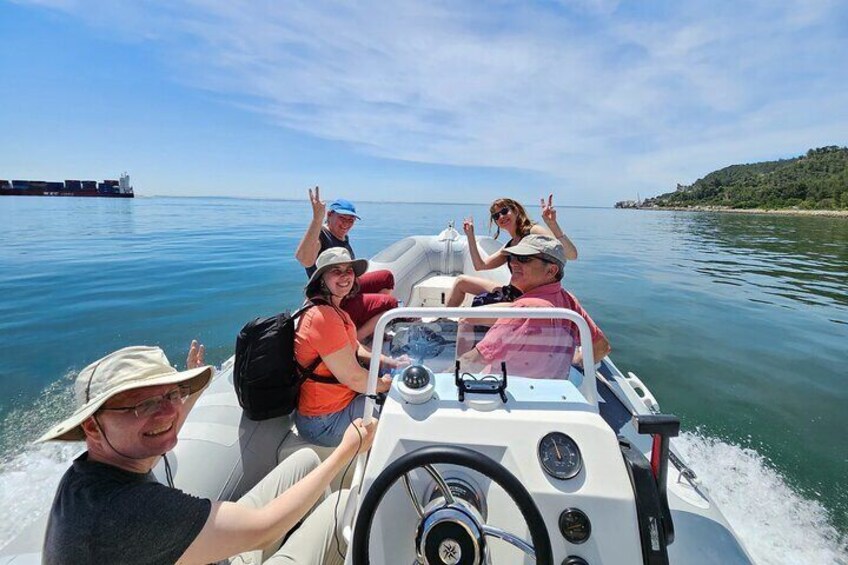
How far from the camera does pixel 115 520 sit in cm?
→ 87

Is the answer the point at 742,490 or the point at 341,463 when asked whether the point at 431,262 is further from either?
the point at 341,463

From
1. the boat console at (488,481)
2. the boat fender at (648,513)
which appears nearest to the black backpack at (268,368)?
the boat console at (488,481)

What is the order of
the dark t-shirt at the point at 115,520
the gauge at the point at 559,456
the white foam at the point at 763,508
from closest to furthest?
1. the dark t-shirt at the point at 115,520
2. the gauge at the point at 559,456
3. the white foam at the point at 763,508

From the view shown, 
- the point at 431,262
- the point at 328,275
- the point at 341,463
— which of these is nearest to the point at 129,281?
the point at 431,262

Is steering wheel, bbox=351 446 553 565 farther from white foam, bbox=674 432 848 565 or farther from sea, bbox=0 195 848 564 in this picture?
sea, bbox=0 195 848 564

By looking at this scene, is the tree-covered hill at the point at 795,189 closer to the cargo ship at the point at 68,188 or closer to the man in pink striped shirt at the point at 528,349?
the man in pink striped shirt at the point at 528,349

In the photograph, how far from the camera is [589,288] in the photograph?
8445 millimetres

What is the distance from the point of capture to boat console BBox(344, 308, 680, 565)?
36.4 inches

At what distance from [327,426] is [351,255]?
1.67 meters

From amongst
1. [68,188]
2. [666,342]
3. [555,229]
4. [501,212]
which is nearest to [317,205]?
[501,212]

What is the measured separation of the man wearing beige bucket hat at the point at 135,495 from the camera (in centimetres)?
86

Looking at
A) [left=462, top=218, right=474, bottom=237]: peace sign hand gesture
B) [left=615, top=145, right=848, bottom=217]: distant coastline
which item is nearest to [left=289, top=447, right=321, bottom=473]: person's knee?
[left=462, top=218, right=474, bottom=237]: peace sign hand gesture

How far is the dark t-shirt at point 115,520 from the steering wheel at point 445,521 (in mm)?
402

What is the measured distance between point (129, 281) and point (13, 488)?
6.63 metres
